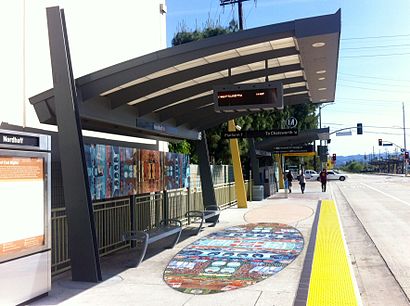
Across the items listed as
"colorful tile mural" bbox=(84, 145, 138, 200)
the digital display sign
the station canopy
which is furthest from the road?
"colorful tile mural" bbox=(84, 145, 138, 200)

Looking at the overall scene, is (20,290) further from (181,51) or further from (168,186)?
(168,186)

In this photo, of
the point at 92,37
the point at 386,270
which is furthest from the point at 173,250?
the point at 92,37

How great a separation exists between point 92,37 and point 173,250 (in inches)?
205

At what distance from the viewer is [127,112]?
9914 mm

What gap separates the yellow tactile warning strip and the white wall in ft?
18.1

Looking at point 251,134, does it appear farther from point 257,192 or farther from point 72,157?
point 72,157

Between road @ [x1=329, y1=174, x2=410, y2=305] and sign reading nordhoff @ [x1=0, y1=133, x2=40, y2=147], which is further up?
sign reading nordhoff @ [x1=0, y1=133, x2=40, y2=147]

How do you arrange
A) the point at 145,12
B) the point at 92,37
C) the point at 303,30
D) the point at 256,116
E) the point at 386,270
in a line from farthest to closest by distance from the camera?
the point at 256,116, the point at 145,12, the point at 92,37, the point at 386,270, the point at 303,30

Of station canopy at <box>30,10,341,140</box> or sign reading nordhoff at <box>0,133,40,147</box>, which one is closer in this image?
sign reading nordhoff at <box>0,133,40,147</box>

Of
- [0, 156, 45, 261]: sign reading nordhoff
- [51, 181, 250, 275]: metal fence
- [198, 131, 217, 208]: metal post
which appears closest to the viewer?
[0, 156, 45, 261]: sign reading nordhoff

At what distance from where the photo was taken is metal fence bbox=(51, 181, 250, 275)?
7789mm

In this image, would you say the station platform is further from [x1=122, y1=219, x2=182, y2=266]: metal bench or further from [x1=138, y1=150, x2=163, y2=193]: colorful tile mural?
[x1=138, y1=150, x2=163, y2=193]: colorful tile mural

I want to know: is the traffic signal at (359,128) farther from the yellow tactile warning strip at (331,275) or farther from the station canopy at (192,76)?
the yellow tactile warning strip at (331,275)

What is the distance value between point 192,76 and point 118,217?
136 inches
